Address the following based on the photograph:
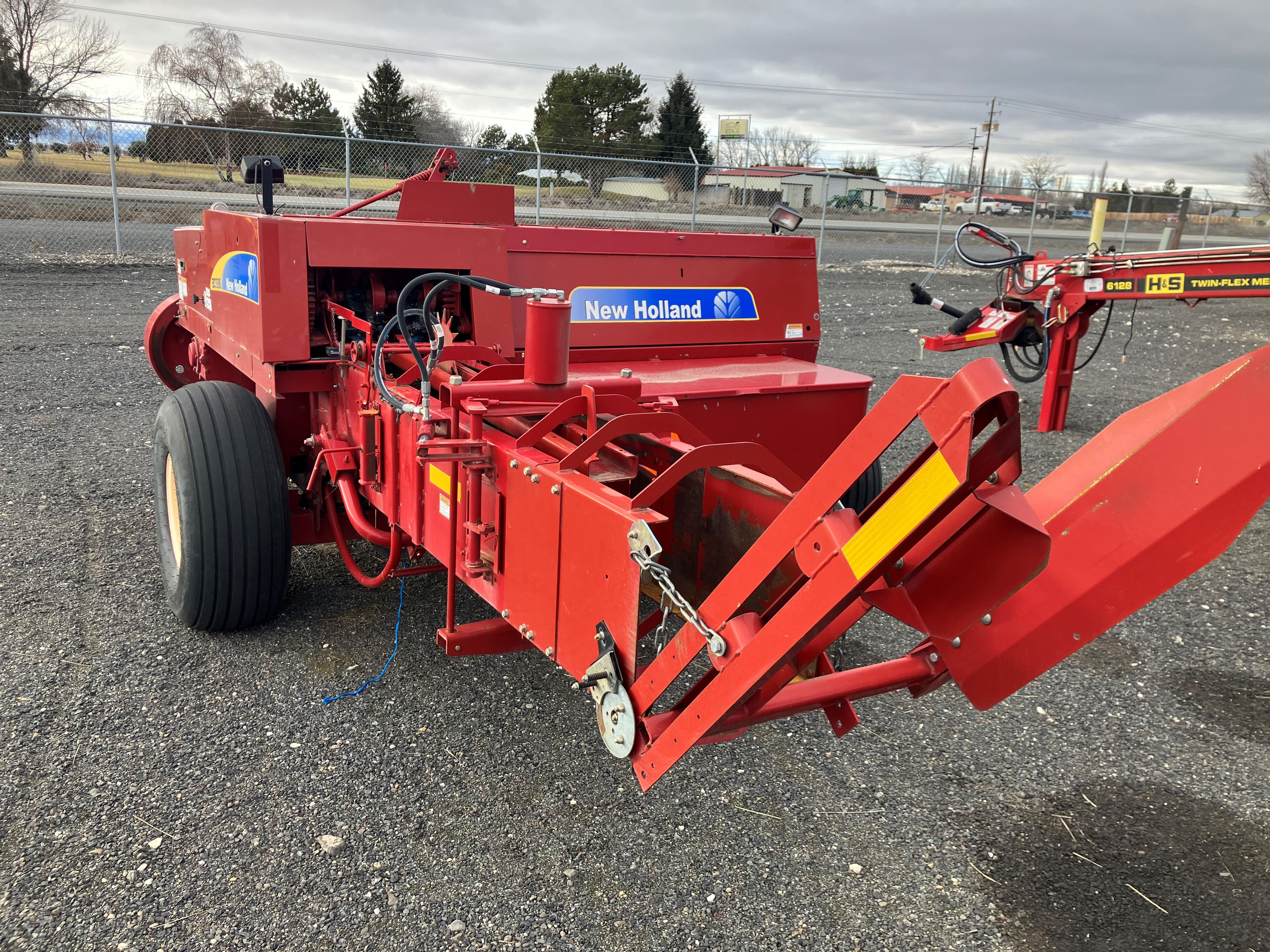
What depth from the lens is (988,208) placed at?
46094 mm

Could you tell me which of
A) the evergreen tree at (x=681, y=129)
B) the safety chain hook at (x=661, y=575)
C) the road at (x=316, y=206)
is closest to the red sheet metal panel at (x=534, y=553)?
the safety chain hook at (x=661, y=575)

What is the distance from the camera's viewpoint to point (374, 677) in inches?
130

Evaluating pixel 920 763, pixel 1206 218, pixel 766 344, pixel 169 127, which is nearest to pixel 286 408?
pixel 766 344

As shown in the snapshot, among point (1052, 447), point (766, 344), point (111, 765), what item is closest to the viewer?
point (111, 765)

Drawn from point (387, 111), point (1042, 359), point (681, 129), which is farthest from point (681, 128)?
point (1042, 359)

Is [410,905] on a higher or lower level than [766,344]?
lower

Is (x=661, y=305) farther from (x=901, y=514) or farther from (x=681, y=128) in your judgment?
(x=681, y=128)

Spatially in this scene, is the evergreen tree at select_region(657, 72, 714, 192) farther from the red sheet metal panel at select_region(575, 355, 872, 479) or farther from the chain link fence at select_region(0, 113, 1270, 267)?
the red sheet metal panel at select_region(575, 355, 872, 479)

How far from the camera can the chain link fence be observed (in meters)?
13.6

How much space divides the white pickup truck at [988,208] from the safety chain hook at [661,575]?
4096cm

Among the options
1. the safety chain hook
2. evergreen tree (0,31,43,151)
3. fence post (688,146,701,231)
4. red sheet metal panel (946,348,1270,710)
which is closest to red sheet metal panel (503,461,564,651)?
the safety chain hook

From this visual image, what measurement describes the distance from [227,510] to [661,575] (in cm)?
212

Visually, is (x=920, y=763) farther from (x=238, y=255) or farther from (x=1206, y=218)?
(x=1206, y=218)

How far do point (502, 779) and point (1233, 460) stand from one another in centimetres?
206
